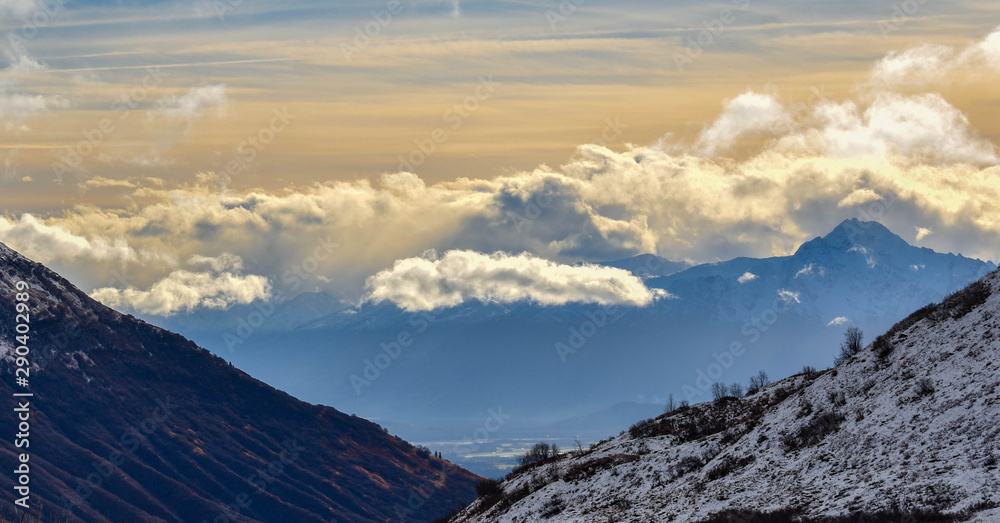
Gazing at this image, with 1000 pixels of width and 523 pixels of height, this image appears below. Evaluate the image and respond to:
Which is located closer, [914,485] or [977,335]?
[914,485]

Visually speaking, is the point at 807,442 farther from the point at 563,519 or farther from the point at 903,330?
the point at 563,519

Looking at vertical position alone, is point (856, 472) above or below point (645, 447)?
below

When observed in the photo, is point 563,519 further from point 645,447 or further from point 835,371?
point 835,371

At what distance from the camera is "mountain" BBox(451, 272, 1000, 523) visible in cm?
4641

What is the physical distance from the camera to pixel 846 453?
55.3 meters

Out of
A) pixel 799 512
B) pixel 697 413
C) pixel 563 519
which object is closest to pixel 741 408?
pixel 697 413

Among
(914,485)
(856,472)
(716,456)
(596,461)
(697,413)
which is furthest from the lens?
(697,413)

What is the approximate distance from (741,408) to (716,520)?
3437cm

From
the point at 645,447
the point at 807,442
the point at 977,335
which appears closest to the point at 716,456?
the point at 807,442

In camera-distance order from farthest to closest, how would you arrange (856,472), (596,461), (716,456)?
(596,461)
(716,456)
(856,472)

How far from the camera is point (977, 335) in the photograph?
57969mm

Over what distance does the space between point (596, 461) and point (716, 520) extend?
29322 millimetres

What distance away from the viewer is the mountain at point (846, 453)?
46406mm

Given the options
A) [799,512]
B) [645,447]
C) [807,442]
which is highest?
[645,447]
